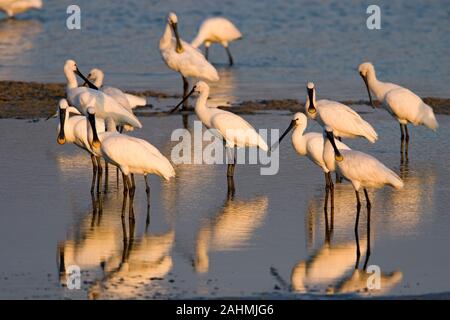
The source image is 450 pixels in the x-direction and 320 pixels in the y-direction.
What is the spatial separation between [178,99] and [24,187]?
21.6 ft

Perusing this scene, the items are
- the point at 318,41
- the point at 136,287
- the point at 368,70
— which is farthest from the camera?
the point at 318,41

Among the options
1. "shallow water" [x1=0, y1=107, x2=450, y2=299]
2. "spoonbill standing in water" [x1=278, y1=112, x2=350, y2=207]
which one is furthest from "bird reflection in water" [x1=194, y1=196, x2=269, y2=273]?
"spoonbill standing in water" [x1=278, y1=112, x2=350, y2=207]

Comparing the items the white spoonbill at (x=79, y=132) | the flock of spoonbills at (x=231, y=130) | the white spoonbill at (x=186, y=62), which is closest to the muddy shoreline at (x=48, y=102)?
the white spoonbill at (x=186, y=62)

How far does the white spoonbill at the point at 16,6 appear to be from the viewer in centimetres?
3195

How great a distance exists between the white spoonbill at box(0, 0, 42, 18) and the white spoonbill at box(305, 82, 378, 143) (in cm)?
1827

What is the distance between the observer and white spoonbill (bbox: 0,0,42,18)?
3195 cm

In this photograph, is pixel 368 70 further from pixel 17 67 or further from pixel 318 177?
pixel 17 67

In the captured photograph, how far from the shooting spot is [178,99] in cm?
1978

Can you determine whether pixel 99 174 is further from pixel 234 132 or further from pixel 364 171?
pixel 364 171

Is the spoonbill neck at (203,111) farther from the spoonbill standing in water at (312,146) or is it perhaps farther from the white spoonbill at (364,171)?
the white spoonbill at (364,171)

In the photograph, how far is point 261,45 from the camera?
26.7 m

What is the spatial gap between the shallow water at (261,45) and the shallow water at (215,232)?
6041 mm

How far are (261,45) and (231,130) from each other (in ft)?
41.2

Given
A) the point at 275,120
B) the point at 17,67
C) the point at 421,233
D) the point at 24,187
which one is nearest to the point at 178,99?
the point at 275,120
